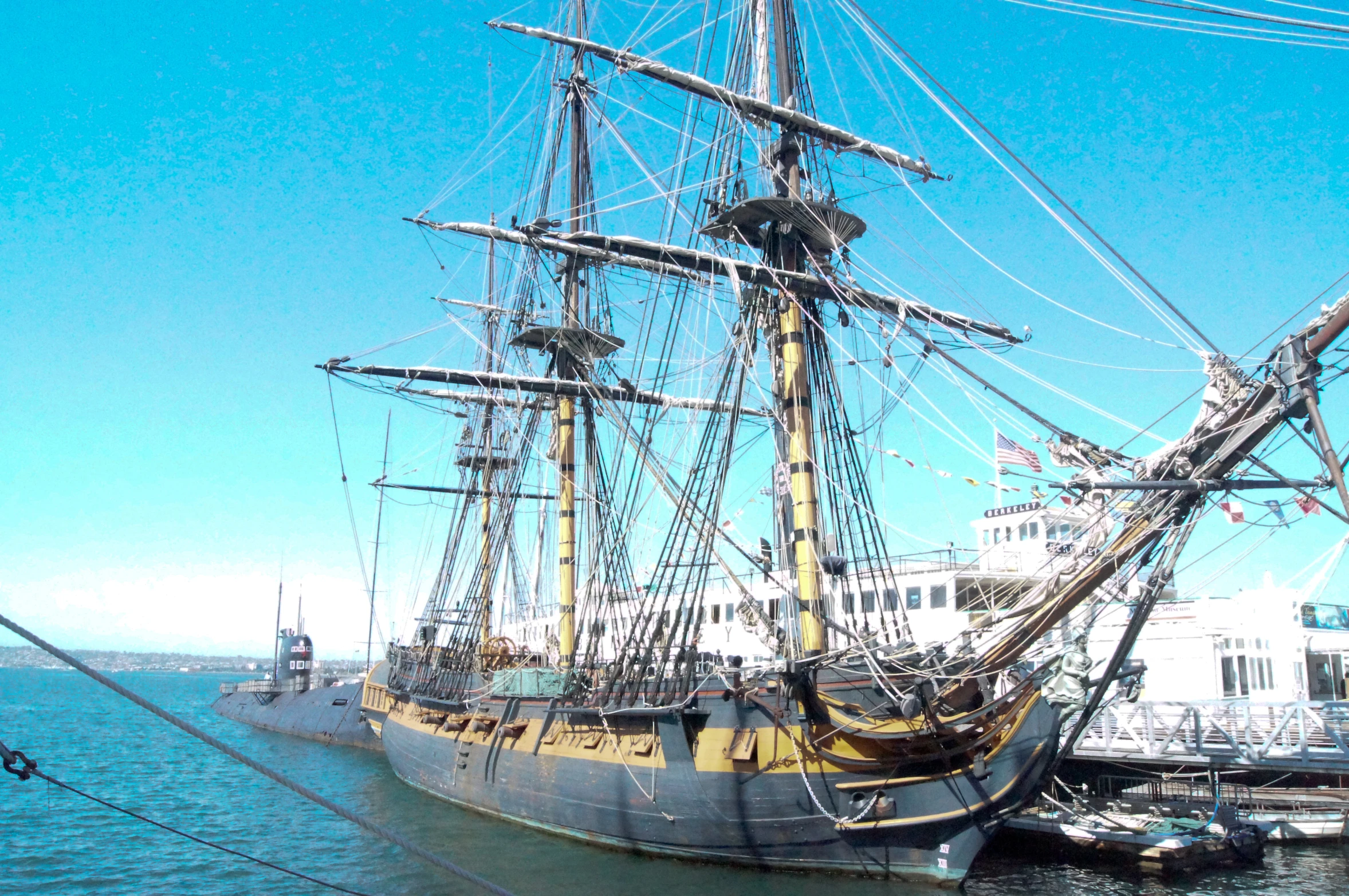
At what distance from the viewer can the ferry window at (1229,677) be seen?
26625 mm

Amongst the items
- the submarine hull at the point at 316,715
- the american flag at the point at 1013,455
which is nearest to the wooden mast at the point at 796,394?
the american flag at the point at 1013,455

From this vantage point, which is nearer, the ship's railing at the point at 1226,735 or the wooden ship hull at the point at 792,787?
the wooden ship hull at the point at 792,787

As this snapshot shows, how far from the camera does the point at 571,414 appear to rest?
103 feet

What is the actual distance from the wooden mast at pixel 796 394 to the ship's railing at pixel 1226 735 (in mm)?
6646

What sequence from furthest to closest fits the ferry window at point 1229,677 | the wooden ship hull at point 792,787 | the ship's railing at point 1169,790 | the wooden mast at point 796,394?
the ferry window at point 1229,677 < the ship's railing at point 1169,790 < the wooden mast at point 796,394 < the wooden ship hull at point 792,787

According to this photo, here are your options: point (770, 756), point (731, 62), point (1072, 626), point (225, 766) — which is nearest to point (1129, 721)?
point (1072, 626)

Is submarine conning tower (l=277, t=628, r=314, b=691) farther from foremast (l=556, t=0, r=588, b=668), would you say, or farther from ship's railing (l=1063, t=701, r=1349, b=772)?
ship's railing (l=1063, t=701, r=1349, b=772)

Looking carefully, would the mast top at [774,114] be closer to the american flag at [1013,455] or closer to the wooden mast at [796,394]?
the wooden mast at [796,394]

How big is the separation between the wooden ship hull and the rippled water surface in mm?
493

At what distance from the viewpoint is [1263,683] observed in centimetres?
2697

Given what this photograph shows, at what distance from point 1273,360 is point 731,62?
15714 millimetres

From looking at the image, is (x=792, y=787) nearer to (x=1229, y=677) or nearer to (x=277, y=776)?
(x=277, y=776)

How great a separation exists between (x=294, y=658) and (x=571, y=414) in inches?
1514

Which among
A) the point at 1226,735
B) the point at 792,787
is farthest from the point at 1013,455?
the point at 792,787
